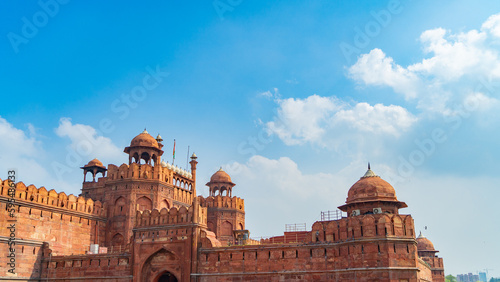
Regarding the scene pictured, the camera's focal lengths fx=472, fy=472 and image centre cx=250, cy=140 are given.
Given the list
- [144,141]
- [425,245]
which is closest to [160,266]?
[144,141]

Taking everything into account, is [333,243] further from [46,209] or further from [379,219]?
[46,209]

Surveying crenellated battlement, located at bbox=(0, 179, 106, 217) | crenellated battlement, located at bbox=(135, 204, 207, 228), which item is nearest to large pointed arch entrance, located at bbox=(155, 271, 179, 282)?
crenellated battlement, located at bbox=(135, 204, 207, 228)

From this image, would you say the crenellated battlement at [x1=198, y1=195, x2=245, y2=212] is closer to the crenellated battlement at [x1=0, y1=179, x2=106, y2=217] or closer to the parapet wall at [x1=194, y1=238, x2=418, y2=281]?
the crenellated battlement at [x1=0, y1=179, x2=106, y2=217]

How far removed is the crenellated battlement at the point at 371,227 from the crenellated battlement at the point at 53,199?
2212cm

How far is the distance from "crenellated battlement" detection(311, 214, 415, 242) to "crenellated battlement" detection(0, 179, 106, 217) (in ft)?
72.6

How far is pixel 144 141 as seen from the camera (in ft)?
145

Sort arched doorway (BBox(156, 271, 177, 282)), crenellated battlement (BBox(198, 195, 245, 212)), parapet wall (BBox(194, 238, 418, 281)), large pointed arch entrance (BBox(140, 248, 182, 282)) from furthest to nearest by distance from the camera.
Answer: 1. crenellated battlement (BBox(198, 195, 245, 212))
2. arched doorway (BBox(156, 271, 177, 282))
3. large pointed arch entrance (BBox(140, 248, 182, 282))
4. parapet wall (BBox(194, 238, 418, 281))

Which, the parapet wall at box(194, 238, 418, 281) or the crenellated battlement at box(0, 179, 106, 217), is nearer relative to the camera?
the parapet wall at box(194, 238, 418, 281)

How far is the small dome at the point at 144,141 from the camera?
44.1 metres

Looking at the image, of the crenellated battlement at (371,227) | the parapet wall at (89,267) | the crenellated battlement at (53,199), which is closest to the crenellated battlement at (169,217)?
the parapet wall at (89,267)

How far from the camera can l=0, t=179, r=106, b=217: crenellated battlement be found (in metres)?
36.2

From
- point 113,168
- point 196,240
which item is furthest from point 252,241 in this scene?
point 113,168

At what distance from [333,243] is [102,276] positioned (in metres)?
17.8

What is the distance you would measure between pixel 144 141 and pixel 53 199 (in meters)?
9.61
